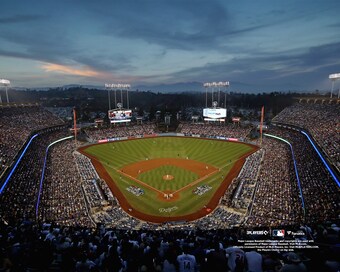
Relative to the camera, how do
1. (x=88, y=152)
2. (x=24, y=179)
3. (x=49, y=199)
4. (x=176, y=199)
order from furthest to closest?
(x=88, y=152) → (x=176, y=199) → (x=24, y=179) → (x=49, y=199)

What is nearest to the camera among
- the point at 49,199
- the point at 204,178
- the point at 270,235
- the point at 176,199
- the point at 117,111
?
the point at 270,235

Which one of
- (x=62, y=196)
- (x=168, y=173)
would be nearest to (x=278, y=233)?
(x=62, y=196)

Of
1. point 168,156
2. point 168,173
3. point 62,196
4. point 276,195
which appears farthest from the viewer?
point 168,156

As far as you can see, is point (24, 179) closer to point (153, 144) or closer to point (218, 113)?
point (153, 144)

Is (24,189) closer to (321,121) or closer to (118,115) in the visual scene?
(118,115)

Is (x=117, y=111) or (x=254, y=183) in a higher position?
(x=117, y=111)

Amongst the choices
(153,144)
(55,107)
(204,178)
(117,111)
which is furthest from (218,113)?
(55,107)

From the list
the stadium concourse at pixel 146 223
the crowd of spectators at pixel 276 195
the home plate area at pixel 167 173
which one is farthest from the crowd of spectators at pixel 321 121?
the home plate area at pixel 167 173
